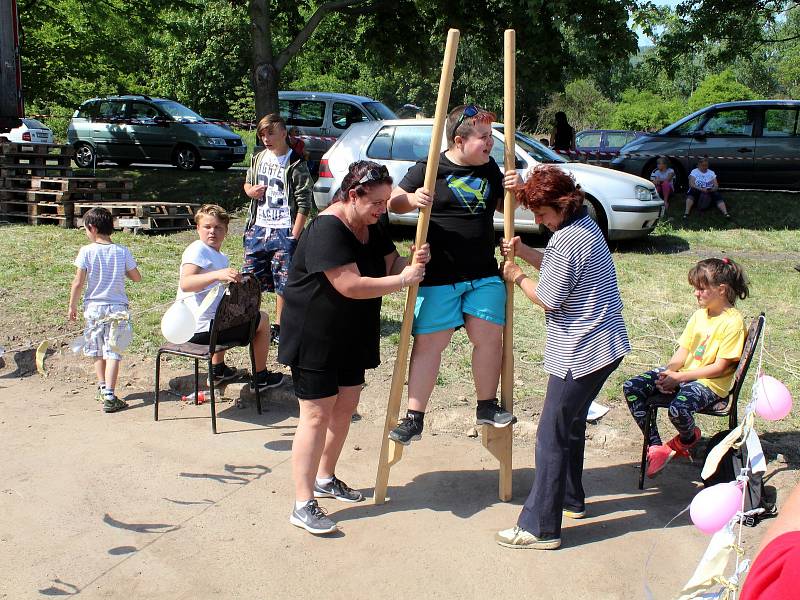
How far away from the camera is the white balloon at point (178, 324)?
5.53m

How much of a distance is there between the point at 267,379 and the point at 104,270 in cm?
141

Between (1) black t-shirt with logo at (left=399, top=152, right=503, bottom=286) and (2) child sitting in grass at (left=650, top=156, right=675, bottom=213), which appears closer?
(1) black t-shirt with logo at (left=399, top=152, right=503, bottom=286)

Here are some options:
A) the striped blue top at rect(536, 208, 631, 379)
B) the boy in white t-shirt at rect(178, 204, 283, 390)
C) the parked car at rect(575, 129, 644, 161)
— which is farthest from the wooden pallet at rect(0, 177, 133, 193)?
the parked car at rect(575, 129, 644, 161)

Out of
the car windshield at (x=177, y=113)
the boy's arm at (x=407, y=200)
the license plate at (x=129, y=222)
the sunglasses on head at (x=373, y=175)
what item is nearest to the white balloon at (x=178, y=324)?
the boy's arm at (x=407, y=200)

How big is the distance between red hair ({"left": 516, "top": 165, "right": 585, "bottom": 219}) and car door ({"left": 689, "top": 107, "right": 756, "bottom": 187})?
41.0 ft

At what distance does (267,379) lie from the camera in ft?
20.3

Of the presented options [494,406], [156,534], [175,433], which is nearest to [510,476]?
[494,406]

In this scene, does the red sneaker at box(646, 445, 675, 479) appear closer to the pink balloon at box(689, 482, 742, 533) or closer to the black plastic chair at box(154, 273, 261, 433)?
the pink balloon at box(689, 482, 742, 533)

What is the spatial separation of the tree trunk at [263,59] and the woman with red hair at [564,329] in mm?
11826

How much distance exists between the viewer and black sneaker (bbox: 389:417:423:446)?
451 cm

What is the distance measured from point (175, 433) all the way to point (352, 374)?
73.4 inches

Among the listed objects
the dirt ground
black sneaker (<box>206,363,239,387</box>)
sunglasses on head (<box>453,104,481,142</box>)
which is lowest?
the dirt ground

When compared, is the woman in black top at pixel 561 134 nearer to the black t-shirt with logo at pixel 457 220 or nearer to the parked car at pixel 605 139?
the parked car at pixel 605 139

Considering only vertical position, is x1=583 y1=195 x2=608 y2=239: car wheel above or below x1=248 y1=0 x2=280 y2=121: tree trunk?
below
